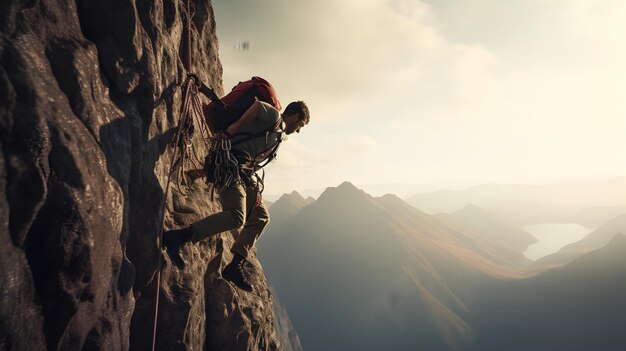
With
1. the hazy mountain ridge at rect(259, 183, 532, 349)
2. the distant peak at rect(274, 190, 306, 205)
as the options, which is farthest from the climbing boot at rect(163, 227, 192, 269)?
the distant peak at rect(274, 190, 306, 205)

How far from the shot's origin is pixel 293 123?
22.3 feet

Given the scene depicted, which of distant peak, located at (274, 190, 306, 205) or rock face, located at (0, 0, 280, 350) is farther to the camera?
distant peak, located at (274, 190, 306, 205)

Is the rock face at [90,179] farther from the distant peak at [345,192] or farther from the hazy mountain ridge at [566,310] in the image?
the distant peak at [345,192]

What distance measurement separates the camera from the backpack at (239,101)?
627 centimetres

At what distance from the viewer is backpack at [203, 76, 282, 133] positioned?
6266mm

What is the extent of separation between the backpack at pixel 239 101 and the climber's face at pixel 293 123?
30 centimetres

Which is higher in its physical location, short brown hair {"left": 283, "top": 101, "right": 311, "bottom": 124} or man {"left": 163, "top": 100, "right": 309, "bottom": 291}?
short brown hair {"left": 283, "top": 101, "right": 311, "bottom": 124}

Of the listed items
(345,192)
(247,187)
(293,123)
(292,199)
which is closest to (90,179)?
(247,187)

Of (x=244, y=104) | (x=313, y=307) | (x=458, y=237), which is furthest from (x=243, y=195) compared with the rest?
(x=458, y=237)

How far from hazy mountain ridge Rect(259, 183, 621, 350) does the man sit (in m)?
94.1

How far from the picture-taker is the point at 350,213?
120 metres

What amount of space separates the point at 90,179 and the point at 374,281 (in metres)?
105

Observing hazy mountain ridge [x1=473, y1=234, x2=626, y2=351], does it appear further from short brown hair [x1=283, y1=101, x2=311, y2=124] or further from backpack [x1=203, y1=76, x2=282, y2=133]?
backpack [x1=203, y1=76, x2=282, y2=133]

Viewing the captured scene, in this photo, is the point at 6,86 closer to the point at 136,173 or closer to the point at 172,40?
the point at 136,173
